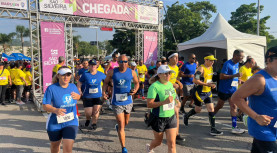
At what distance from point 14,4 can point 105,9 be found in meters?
4.69

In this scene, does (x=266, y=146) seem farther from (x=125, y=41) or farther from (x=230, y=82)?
(x=125, y=41)

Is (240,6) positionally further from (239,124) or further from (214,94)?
(239,124)

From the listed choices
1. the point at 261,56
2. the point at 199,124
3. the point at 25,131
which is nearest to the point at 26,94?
the point at 25,131

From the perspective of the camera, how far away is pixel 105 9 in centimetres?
1217

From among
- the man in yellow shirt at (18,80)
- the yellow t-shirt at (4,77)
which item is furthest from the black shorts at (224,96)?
the yellow t-shirt at (4,77)

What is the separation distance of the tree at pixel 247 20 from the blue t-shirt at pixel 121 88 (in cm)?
3126

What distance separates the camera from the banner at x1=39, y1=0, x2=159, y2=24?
1027cm

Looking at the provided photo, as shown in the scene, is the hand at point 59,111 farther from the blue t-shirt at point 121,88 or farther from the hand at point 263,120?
the hand at point 263,120

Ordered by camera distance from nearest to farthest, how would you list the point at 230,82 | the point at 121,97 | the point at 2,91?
the point at 121,97 < the point at 230,82 < the point at 2,91

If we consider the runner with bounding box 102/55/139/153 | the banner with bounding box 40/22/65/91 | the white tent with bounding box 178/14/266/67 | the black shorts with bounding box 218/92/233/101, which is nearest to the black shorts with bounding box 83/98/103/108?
the runner with bounding box 102/55/139/153

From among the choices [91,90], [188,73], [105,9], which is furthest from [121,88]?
[105,9]

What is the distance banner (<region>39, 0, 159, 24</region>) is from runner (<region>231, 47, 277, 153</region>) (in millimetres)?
10068

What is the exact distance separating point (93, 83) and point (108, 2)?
832 centimetres

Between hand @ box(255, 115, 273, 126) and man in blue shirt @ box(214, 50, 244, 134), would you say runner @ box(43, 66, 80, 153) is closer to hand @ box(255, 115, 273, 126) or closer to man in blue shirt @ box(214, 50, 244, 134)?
hand @ box(255, 115, 273, 126)
